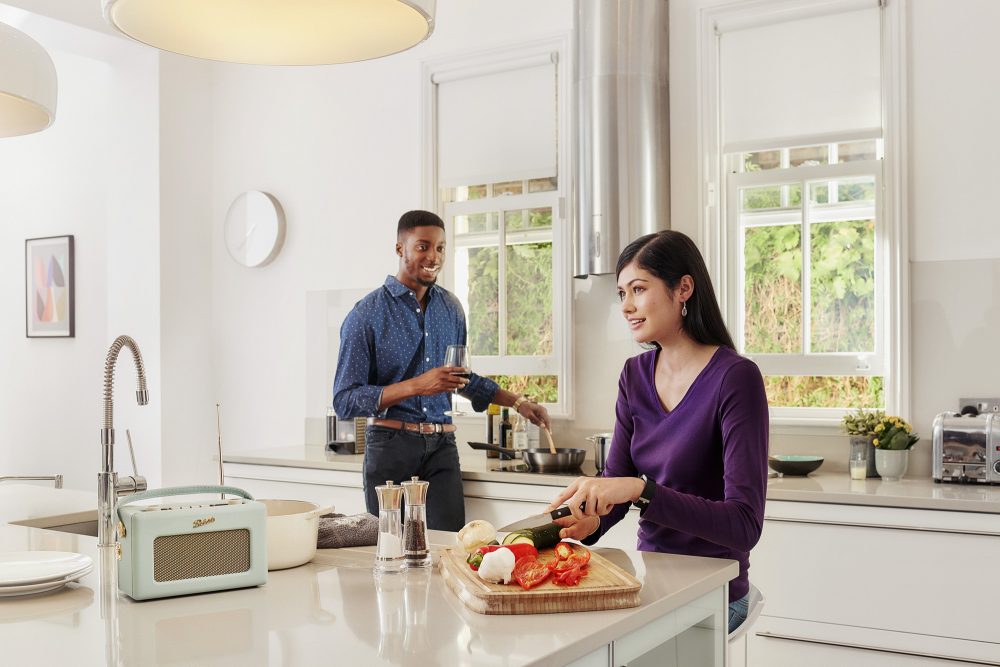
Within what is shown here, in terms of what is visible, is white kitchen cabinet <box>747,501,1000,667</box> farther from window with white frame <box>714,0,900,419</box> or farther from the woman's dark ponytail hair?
the woman's dark ponytail hair

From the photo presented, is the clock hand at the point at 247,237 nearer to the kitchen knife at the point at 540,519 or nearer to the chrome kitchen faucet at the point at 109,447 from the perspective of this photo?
the chrome kitchen faucet at the point at 109,447

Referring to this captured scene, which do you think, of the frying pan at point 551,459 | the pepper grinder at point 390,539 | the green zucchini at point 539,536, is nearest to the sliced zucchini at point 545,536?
the green zucchini at point 539,536

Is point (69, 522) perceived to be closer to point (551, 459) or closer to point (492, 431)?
point (551, 459)

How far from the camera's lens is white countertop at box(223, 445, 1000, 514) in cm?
277

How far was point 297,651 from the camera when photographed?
127 centimetres

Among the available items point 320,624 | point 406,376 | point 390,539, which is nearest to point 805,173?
point 406,376

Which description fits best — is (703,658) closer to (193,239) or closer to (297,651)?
(297,651)

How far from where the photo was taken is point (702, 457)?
201 cm

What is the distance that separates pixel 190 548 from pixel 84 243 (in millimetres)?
4800

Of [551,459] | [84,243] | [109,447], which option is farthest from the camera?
[84,243]

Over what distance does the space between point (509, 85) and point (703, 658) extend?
309 centimetres

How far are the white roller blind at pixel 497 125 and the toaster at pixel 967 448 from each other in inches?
75.1

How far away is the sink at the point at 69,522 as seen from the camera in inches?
101

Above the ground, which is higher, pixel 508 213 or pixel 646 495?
pixel 508 213
